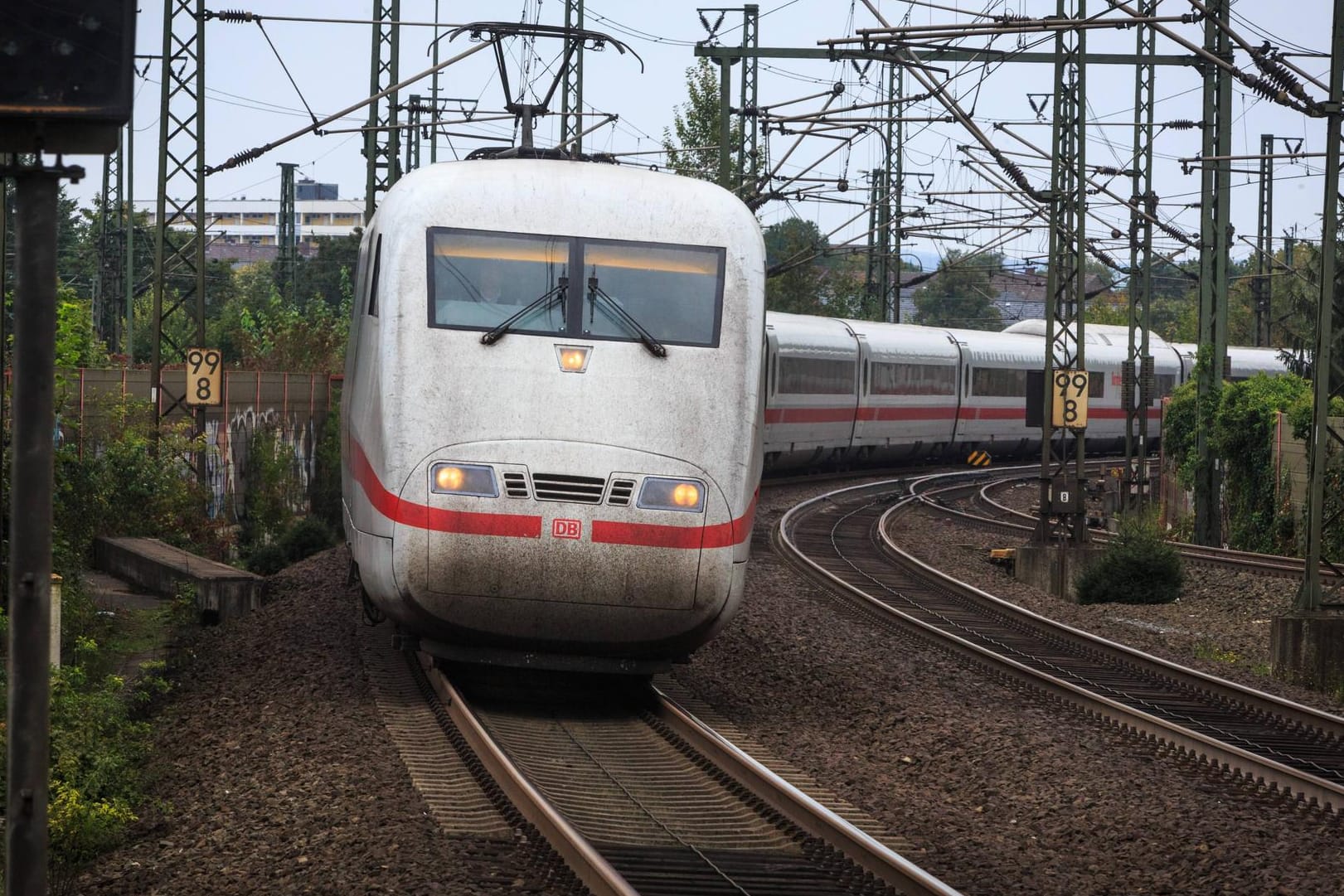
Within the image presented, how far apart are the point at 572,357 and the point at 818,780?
2773 mm

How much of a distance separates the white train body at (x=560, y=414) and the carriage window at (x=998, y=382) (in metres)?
A: 32.5

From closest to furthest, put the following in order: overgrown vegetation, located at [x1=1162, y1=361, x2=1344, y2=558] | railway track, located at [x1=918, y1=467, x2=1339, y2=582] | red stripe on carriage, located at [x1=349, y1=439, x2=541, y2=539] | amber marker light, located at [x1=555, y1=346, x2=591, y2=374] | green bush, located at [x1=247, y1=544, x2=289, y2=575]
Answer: red stripe on carriage, located at [x1=349, y1=439, x2=541, y2=539], amber marker light, located at [x1=555, y1=346, x2=591, y2=374], railway track, located at [x1=918, y1=467, x2=1339, y2=582], green bush, located at [x1=247, y1=544, x2=289, y2=575], overgrown vegetation, located at [x1=1162, y1=361, x2=1344, y2=558]

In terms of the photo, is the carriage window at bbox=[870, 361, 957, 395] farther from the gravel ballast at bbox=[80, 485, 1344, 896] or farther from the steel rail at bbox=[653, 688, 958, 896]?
the steel rail at bbox=[653, 688, 958, 896]

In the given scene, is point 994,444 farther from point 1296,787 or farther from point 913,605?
point 1296,787

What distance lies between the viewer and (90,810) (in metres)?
7.12

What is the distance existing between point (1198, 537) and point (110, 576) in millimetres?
17040

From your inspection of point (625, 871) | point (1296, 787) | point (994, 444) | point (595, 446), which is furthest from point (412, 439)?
point (994, 444)

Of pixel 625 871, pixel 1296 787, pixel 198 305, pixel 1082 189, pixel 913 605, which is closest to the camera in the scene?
pixel 625 871

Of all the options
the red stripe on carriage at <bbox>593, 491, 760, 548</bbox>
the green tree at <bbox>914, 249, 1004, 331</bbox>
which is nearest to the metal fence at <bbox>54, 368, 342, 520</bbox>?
the red stripe on carriage at <bbox>593, 491, 760, 548</bbox>

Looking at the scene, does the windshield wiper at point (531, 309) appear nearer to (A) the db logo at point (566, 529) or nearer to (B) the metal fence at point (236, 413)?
(A) the db logo at point (566, 529)

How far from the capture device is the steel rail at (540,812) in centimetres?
627

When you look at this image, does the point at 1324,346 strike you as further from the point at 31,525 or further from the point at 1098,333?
the point at 1098,333

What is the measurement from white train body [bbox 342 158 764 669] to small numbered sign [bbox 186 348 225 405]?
530 inches

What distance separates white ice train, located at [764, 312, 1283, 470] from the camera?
33719 mm
